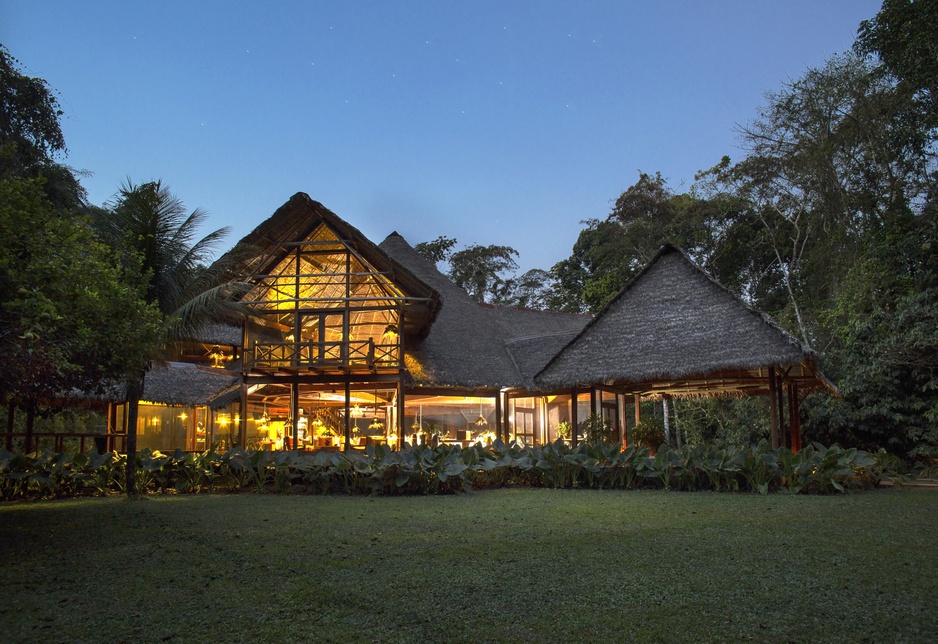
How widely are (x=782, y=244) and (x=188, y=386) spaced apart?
59.5ft

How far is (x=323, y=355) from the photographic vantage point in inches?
547

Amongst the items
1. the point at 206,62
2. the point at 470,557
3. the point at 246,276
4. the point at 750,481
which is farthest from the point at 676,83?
the point at 470,557

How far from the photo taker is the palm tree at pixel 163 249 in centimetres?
895

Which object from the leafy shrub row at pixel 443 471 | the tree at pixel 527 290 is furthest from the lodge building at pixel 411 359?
the tree at pixel 527 290

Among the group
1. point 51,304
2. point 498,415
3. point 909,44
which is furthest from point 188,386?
point 909,44

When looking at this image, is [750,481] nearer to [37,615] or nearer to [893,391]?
[893,391]

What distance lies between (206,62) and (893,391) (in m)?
22.4

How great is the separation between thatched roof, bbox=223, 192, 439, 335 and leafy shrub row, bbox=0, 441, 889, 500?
4.99m

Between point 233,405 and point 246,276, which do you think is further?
point 233,405

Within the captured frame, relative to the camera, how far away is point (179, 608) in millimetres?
3270

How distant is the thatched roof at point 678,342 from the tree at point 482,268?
64.4 feet

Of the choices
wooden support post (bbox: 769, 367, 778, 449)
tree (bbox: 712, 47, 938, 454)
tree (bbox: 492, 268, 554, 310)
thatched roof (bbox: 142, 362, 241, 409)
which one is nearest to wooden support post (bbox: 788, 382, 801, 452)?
wooden support post (bbox: 769, 367, 778, 449)

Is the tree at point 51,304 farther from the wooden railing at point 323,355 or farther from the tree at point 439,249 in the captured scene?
the tree at point 439,249

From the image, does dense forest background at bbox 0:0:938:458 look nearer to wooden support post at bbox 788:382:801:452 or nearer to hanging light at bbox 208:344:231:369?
wooden support post at bbox 788:382:801:452
